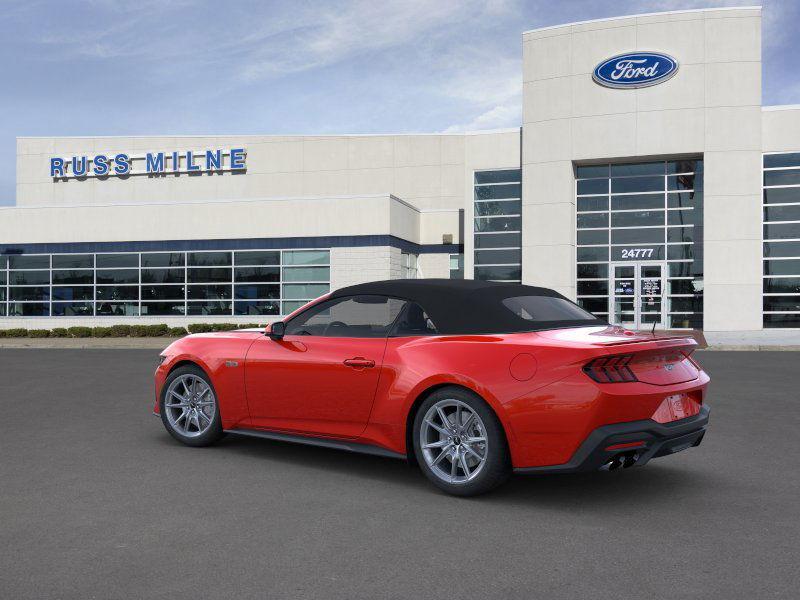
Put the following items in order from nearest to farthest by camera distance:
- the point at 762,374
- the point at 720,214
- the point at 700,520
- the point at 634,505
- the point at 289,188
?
the point at 700,520 → the point at 634,505 → the point at 762,374 → the point at 720,214 → the point at 289,188

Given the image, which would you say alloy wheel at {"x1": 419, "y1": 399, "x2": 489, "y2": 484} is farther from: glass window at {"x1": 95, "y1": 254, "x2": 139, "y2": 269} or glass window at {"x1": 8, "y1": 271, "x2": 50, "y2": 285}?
glass window at {"x1": 8, "y1": 271, "x2": 50, "y2": 285}

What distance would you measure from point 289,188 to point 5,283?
516 inches

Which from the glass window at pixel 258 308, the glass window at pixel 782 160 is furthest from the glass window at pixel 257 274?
the glass window at pixel 782 160

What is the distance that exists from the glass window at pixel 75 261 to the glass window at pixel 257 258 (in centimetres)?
632

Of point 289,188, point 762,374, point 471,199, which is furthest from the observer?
point 289,188

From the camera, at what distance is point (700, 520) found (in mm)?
4961

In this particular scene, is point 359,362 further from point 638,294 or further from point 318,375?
point 638,294

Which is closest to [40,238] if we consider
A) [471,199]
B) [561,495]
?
[471,199]

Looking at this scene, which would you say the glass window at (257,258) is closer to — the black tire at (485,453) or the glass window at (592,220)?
the glass window at (592,220)

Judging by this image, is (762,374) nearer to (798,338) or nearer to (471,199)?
(798,338)

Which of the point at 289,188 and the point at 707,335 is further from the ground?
the point at 289,188

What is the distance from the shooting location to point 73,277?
33438 mm

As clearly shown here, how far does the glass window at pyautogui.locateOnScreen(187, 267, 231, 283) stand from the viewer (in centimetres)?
3225

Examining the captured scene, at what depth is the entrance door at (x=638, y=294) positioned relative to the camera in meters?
30.2
